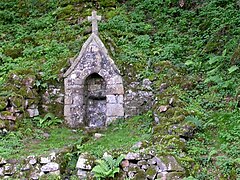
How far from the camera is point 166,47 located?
13805mm

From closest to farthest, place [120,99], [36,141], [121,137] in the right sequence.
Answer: [121,137], [36,141], [120,99]

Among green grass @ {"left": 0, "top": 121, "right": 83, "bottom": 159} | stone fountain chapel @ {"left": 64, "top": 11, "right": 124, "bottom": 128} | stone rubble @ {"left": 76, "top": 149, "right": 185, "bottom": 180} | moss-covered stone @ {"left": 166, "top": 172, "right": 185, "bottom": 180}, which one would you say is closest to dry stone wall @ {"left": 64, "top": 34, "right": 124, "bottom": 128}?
stone fountain chapel @ {"left": 64, "top": 11, "right": 124, "bottom": 128}

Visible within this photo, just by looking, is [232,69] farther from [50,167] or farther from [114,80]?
[50,167]

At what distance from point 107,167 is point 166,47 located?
6939mm

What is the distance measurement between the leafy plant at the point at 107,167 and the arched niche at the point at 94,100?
3.94 m

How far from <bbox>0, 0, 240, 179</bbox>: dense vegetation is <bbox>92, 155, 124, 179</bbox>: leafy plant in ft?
5.71

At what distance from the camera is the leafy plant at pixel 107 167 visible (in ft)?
26.5

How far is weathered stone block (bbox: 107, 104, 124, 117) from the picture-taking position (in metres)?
11.9

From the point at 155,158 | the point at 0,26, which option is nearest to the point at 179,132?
the point at 155,158

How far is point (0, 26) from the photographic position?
1689cm

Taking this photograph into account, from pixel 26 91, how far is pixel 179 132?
5.56 meters

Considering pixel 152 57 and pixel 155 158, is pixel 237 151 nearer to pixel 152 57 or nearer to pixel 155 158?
pixel 155 158

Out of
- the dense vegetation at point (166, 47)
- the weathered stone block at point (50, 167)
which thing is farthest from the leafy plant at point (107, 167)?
the dense vegetation at point (166, 47)

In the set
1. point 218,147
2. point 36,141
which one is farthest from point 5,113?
point 218,147
